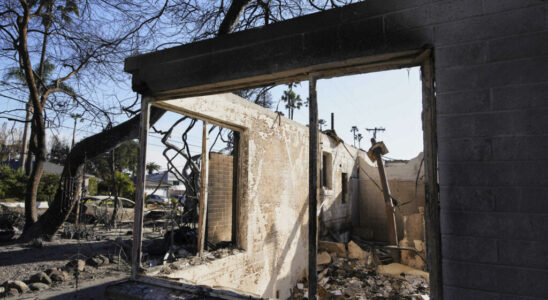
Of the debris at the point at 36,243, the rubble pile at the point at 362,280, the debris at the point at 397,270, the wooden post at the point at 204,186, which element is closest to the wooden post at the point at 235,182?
the wooden post at the point at 204,186

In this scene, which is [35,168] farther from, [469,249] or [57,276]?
[469,249]

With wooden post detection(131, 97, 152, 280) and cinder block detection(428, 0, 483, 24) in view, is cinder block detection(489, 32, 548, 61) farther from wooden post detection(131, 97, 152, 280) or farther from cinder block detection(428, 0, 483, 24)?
wooden post detection(131, 97, 152, 280)

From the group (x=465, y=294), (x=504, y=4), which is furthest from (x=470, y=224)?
(x=504, y=4)

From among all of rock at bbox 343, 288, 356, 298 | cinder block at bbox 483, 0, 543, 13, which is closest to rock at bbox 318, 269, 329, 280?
rock at bbox 343, 288, 356, 298

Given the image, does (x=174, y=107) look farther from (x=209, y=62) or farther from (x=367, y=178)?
(x=367, y=178)

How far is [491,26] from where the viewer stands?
1860 millimetres

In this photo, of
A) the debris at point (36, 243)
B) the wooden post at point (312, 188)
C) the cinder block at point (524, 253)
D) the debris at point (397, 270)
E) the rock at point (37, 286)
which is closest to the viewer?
the cinder block at point (524, 253)

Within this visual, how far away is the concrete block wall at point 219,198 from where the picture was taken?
5.42 meters

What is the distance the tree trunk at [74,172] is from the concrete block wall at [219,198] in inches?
116

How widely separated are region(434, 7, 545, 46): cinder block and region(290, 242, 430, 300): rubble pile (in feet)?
18.3

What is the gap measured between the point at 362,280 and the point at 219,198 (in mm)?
4341

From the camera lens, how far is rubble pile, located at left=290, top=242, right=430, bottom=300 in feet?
21.9

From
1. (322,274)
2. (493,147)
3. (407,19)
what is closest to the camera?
(493,147)

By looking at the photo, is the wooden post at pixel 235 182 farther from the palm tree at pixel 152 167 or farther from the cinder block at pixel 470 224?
the palm tree at pixel 152 167
